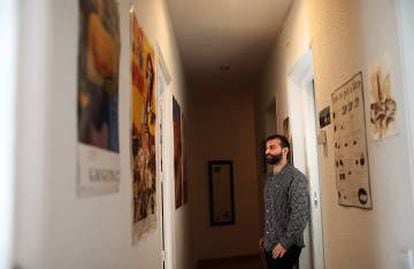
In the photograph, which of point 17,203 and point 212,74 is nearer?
point 17,203

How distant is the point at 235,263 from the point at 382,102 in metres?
4.79

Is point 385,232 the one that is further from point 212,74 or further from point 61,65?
point 212,74

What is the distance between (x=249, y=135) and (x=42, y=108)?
5.75 meters

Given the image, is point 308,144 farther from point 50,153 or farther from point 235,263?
point 235,263

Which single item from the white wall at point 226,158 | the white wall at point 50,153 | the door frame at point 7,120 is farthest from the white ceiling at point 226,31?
the door frame at point 7,120

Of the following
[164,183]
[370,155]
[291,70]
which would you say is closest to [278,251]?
[164,183]

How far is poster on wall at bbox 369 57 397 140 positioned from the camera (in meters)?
1.47

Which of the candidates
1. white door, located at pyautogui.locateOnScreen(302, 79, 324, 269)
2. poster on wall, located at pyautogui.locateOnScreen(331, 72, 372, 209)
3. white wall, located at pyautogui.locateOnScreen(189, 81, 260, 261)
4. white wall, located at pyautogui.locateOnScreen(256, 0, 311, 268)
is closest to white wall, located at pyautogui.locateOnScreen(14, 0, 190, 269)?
poster on wall, located at pyautogui.locateOnScreen(331, 72, 372, 209)

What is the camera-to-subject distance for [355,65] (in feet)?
6.06

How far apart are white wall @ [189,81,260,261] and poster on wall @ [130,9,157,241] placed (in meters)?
4.01

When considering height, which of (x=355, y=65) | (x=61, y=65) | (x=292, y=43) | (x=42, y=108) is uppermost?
(x=292, y=43)

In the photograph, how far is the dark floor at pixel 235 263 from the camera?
5641 millimetres

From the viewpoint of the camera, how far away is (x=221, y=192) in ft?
20.6

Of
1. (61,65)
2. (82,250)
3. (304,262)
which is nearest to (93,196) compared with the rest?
(82,250)
